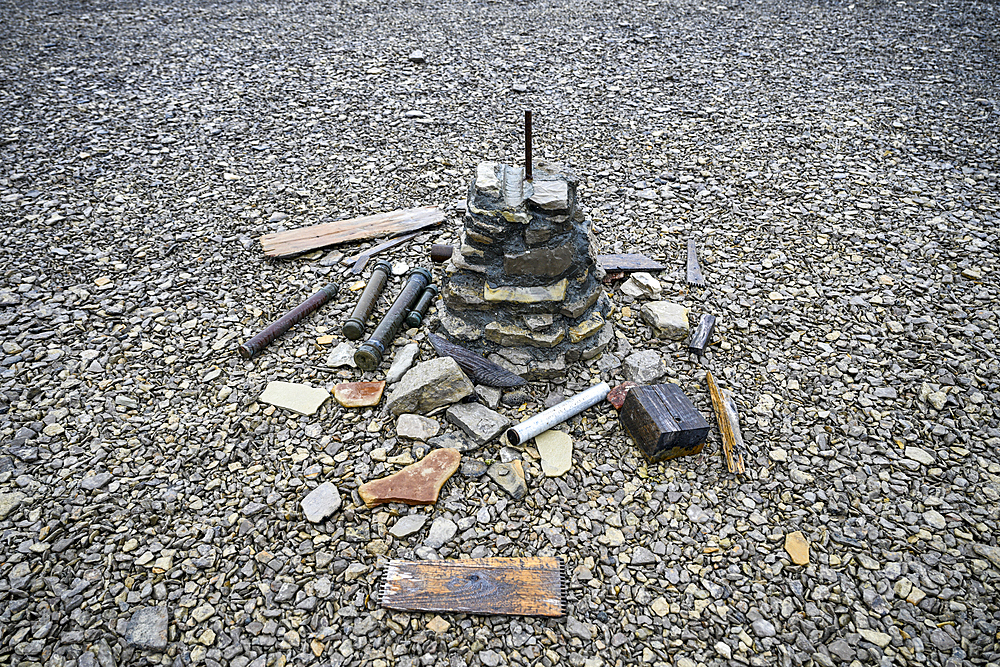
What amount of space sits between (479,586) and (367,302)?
2.61 meters

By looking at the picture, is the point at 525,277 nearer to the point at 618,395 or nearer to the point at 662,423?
the point at 618,395

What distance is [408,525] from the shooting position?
364 cm

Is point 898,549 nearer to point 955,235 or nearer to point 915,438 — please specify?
point 915,438

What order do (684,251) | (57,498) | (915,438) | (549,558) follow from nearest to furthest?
1. (549,558)
2. (57,498)
3. (915,438)
4. (684,251)

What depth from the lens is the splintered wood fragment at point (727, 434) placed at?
397 centimetres

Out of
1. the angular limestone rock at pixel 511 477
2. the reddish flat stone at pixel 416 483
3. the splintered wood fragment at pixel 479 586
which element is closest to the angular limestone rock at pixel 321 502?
the reddish flat stone at pixel 416 483

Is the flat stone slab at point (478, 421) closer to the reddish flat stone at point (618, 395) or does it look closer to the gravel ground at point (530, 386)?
the gravel ground at point (530, 386)

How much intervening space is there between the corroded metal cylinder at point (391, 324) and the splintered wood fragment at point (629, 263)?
1675mm

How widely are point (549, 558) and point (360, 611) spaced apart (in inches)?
43.0

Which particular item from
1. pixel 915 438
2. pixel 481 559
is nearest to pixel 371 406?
pixel 481 559

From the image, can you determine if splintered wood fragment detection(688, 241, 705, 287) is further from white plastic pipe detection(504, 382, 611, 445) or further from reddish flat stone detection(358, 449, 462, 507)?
reddish flat stone detection(358, 449, 462, 507)

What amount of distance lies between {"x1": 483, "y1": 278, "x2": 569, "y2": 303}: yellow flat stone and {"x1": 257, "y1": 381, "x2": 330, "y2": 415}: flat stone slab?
1447mm

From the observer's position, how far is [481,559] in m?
3.46

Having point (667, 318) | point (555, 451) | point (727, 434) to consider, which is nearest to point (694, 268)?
point (667, 318)
